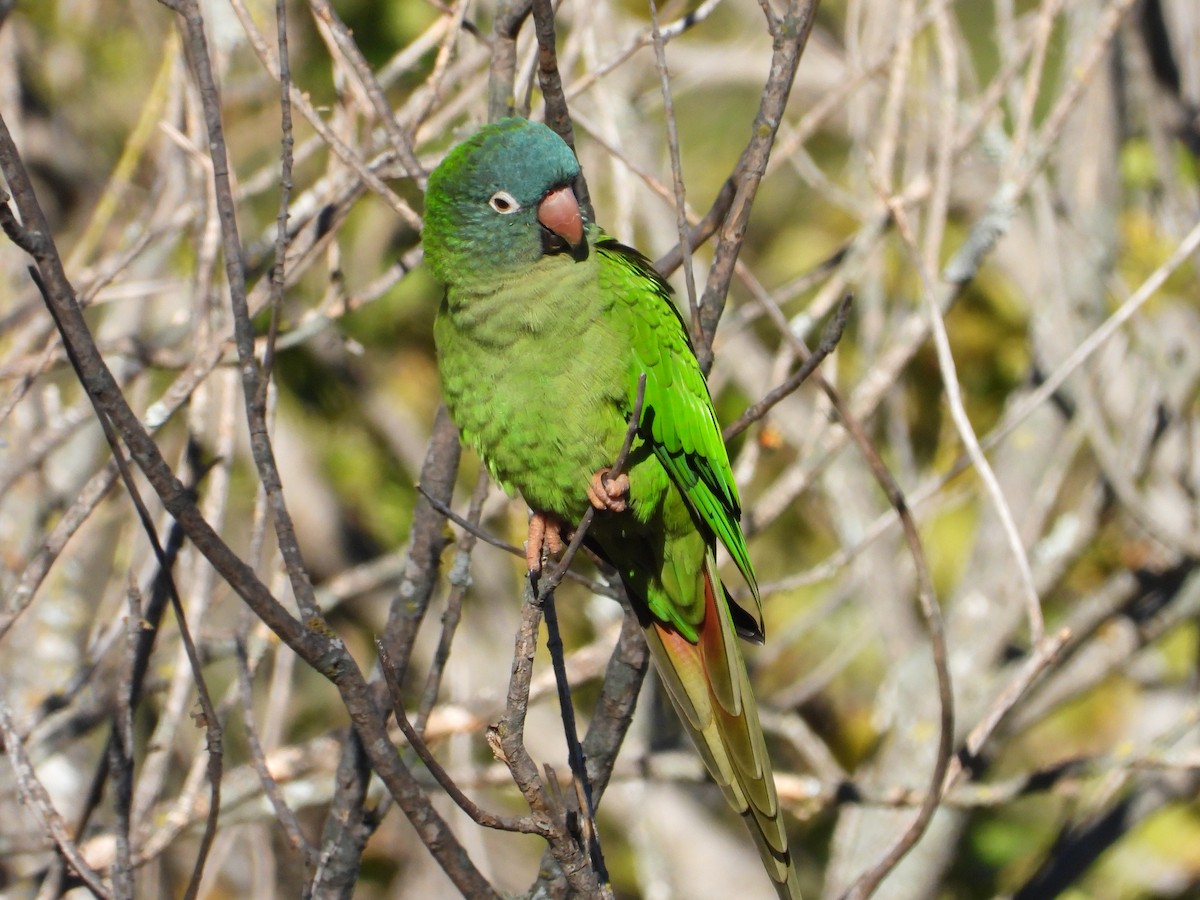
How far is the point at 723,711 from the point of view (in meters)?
2.63

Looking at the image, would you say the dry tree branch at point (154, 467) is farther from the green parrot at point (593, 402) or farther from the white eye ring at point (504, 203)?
the white eye ring at point (504, 203)

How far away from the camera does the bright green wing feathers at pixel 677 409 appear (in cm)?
271

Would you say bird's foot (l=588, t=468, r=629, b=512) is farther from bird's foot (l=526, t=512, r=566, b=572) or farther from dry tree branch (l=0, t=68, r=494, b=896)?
dry tree branch (l=0, t=68, r=494, b=896)

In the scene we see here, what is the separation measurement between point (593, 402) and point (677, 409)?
23cm

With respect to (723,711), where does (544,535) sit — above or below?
above

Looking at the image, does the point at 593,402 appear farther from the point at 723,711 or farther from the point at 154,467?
the point at 154,467

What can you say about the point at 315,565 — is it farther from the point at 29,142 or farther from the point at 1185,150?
the point at 1185,150

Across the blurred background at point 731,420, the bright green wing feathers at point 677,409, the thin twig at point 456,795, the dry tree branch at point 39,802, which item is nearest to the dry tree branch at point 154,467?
the thin twig at point 456,795

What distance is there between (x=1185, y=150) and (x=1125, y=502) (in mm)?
1581

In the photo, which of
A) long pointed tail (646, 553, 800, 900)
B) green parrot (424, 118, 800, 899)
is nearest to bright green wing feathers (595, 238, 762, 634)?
green parrot (424, 118, 800, 899)

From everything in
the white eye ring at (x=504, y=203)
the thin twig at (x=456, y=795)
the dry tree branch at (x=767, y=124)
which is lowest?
the thin twig at (x=456, y=795)

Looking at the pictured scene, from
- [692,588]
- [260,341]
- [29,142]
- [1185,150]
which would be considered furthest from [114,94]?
[1185,150]

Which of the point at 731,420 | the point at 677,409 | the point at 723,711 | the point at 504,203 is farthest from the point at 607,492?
the point at 731,420

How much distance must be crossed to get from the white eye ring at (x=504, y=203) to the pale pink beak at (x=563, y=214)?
6 centimetres
